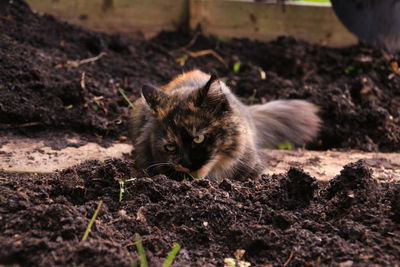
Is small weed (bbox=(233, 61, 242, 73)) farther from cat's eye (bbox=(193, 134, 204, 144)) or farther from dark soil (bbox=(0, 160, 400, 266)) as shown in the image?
dark soil (bbox=(0, 160, 400, 266))

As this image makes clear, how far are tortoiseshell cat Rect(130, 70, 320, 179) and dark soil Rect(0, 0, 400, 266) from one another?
362 mm

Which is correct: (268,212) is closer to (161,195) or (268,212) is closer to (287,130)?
(161,195)

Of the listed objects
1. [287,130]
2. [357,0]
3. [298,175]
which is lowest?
[287,130]

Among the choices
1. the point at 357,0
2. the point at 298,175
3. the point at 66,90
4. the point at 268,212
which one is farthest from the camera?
the point at 357,0

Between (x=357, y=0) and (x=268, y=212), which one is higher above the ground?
(x=357, y=0)

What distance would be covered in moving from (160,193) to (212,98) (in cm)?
109

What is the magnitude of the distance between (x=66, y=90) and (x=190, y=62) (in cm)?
160

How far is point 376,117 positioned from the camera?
16.1 feet

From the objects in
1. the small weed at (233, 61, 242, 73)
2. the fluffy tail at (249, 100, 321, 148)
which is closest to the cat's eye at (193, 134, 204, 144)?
the fluffy tail at (249, 100, 321, 148)

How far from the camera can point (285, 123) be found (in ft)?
15.4

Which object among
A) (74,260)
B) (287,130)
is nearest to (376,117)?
(287,130)

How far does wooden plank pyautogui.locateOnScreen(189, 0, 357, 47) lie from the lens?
6.12 meters

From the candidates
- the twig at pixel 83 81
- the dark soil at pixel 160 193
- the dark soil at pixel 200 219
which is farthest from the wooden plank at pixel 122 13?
the dark soil at pixel 200 219

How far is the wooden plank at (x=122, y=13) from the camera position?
5.89 meters
